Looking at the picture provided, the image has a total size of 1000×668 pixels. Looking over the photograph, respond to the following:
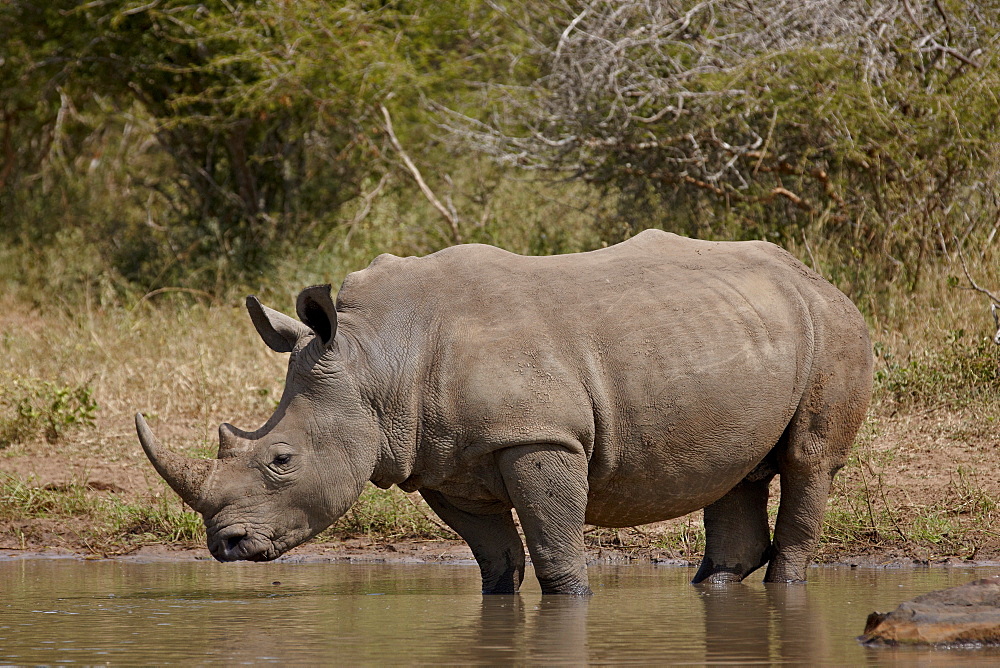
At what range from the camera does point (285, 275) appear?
13680 mm

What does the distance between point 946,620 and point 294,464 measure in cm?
255

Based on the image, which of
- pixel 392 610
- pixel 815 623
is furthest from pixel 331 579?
pixel 815 623

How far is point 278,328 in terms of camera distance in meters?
6.08

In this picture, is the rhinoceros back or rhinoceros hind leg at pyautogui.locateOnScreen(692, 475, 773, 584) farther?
rhinoceros hind leg at pyautogui.locateOnScreen(692, 475, 773, 584)

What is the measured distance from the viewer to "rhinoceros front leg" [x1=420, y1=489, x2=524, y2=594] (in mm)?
6340

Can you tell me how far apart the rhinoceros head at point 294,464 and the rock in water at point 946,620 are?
84.4 inches

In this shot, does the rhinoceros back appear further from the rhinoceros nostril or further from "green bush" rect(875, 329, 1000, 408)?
"green bush" rect(875, 329, 1000, 408)

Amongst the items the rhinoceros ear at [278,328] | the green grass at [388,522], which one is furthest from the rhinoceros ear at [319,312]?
the green grass at [388,522]

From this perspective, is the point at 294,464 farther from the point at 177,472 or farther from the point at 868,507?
the point at 868,507

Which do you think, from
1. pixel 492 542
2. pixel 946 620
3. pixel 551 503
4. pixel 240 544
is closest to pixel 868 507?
pixel 492 542

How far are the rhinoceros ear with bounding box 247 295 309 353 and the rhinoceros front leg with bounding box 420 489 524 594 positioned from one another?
897mm

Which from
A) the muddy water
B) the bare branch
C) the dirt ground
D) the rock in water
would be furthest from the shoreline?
the bare branch

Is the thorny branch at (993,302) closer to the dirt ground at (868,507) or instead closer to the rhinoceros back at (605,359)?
the dirt ground at (868,507)

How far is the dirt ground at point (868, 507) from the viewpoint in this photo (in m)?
7.56
